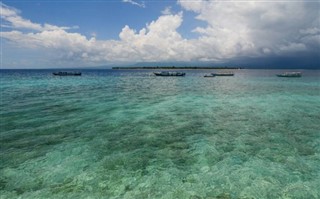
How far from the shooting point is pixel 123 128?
55.9ft

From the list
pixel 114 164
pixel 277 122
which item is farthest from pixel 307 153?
pixel 114 164

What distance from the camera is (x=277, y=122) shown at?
19000 millimetres

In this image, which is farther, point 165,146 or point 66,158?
point 165,146

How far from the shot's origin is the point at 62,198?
8.11 metres

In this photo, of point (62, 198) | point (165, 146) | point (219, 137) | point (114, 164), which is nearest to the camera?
point (62, 198)

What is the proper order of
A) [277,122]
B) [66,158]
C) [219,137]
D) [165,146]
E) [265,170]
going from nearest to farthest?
[265,170]
[66,158]
[165,146]
[219,137]
[277,122]

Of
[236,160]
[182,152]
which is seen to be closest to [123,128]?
[182,152]

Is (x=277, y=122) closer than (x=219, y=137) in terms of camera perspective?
No

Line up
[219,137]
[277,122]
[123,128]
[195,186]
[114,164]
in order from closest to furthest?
[195,186] → [114,164] → [219,137] → [123,128] → [277,122]

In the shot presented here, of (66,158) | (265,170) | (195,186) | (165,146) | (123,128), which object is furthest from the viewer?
(123,128)

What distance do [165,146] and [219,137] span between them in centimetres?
381

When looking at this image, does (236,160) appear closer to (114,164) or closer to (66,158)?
(114,164)

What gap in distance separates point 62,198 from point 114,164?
305 centimetres

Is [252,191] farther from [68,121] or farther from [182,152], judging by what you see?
[68,121]
